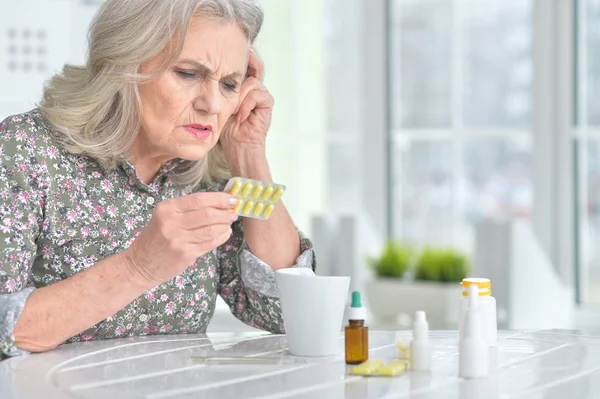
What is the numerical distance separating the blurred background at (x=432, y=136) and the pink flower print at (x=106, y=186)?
5.04 ft

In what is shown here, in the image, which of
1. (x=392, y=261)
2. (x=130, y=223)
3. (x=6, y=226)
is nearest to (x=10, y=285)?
(x=6, y=226)

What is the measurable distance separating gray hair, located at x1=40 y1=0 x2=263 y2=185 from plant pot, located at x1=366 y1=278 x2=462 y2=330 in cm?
205

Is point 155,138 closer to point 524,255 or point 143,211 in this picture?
point 143,211

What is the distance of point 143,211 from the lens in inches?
78.0

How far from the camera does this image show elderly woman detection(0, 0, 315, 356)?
5.32 feet

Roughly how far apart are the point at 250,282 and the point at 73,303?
1.67 ft

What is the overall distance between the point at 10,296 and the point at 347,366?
0.55 m

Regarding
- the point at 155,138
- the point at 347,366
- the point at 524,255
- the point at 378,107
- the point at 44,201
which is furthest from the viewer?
the point at 378,107

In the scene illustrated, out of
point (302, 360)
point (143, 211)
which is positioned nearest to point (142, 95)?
point (143, 211)

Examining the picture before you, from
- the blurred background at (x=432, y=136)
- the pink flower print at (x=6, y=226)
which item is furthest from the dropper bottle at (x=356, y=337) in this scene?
the blurred background at (x=432, y=136)

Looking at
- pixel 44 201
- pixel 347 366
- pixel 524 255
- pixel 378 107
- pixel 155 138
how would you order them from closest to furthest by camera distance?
pixel 347 366, pixel 44 201, pixel 155 138, pixel 524 255, pixel 378 107

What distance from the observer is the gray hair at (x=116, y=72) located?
73.9 inches

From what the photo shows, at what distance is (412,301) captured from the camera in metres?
3.91

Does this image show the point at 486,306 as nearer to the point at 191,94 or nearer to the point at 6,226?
the point at 191,94
